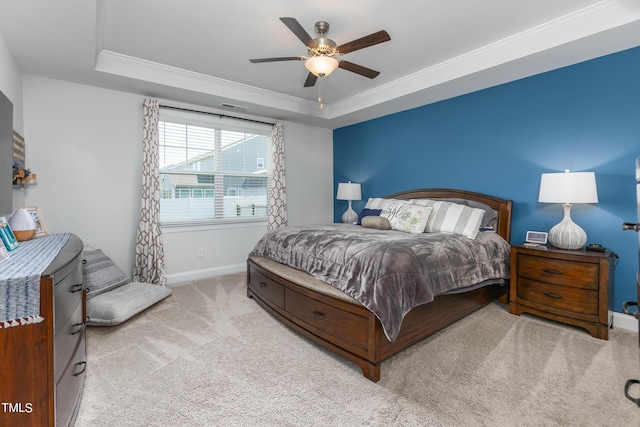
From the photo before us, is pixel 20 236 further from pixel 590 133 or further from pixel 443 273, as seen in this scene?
pixel 590 133

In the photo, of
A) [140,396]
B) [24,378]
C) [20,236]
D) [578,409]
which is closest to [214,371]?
[140,396]

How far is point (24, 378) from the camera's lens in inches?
42.0

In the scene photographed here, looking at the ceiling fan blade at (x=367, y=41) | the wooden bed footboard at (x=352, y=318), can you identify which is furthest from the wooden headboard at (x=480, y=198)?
the ceiling fan blade at (x=367, y=41)

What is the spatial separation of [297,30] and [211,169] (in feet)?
8.72

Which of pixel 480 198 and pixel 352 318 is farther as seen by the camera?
pixel 480 198

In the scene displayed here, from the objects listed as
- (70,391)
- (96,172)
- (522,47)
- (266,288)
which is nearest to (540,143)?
(522,47)

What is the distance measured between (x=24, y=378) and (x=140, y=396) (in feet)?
2.48

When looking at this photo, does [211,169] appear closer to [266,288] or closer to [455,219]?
[266,288]

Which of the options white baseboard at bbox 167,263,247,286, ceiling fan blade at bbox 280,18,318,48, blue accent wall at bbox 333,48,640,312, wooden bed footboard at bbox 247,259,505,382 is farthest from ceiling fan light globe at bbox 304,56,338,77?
white baseboard at bbox 167,263,247,286

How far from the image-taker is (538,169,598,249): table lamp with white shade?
2482mm

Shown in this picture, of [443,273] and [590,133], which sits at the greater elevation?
[590,133]

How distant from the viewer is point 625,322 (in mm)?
2529

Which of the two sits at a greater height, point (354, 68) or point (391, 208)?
point (354, 68)

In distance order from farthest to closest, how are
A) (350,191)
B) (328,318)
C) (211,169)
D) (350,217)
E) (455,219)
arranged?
(350,217) < (350,191) < (211,169) < (455,219) < (328,318)
